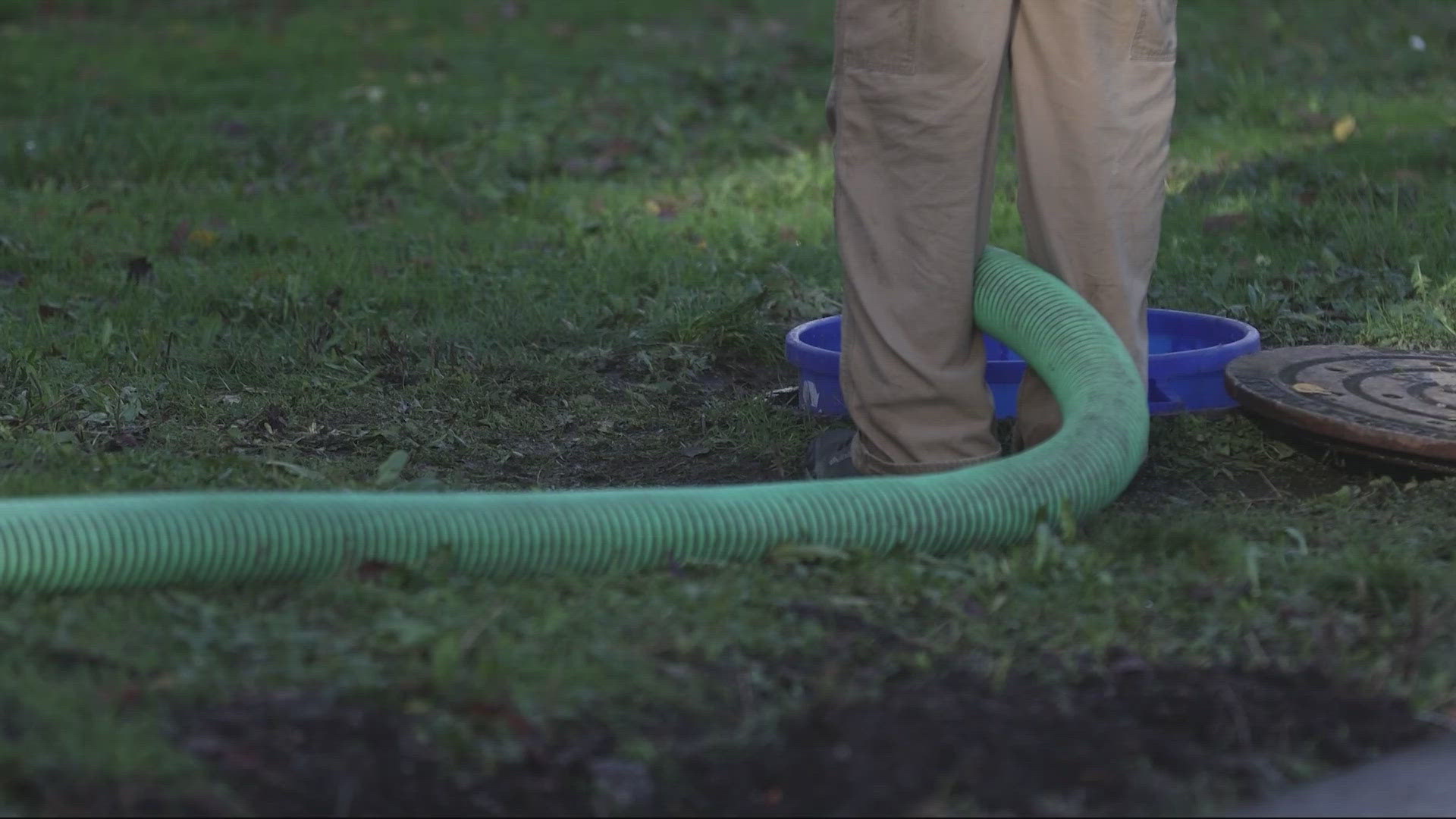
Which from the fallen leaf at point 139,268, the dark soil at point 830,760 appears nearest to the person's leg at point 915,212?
the dark soil at point 830,760

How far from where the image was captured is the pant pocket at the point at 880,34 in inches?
123

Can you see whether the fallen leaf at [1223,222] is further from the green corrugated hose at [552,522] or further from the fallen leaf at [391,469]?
the fallen leaf at [391,469]

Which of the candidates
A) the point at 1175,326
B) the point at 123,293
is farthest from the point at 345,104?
→ the point at 1175,326

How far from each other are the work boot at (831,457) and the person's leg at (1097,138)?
1.40 ft

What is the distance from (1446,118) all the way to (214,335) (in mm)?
4340

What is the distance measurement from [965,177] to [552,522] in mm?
1086

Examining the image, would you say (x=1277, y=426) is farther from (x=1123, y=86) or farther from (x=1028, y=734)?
(x=1028, y=734)

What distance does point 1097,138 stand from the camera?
3176 millimetres

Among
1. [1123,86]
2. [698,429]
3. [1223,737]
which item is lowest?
[698,429]

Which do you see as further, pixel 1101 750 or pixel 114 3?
pixel 114 3

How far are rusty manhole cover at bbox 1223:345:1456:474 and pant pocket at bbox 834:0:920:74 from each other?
3.15 feet

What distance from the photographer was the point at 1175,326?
165 inches

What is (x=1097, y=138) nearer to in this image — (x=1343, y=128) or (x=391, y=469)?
(x=391, y=469)

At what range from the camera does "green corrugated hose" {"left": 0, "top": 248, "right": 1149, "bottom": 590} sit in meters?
2.46
